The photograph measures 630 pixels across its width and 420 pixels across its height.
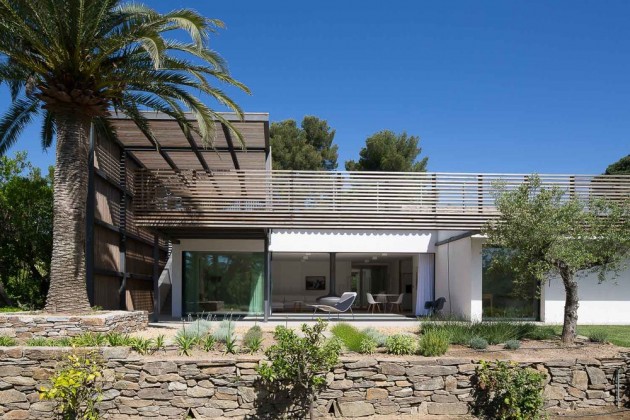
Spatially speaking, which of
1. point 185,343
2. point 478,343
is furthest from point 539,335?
point 185,343

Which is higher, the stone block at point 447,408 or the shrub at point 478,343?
the shrub at point 478,343

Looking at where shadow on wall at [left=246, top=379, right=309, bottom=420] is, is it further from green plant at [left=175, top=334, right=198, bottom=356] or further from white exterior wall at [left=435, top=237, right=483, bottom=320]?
white exterior wall at [left=435, top=237, right=483, bottom=320]

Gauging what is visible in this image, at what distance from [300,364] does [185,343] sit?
1.76 meters

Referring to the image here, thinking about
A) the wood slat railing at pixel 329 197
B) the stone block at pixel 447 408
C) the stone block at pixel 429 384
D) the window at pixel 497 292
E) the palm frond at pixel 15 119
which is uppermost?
the palm frond at pixel 15 119

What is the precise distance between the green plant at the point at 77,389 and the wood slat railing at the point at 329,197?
794 cm

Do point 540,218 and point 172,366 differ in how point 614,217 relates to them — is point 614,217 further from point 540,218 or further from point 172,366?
point 172,366

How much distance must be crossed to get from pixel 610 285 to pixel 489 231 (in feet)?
23.3

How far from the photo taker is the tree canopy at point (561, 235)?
9531 millimetres

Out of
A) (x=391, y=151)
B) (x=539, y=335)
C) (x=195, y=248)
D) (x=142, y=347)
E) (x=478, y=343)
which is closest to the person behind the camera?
(x=142, y=347)

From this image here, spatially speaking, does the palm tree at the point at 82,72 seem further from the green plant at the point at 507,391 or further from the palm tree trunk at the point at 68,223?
the green plant at the point at 507,391

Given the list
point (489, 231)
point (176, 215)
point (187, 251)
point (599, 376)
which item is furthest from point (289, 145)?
point (599, 376)

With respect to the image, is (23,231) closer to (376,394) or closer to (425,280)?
(425,280)

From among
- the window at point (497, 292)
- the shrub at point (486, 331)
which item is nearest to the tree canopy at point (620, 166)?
the window at point (497, 292)

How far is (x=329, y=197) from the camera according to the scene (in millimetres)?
15445
